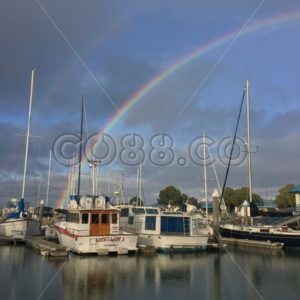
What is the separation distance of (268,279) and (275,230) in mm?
16937

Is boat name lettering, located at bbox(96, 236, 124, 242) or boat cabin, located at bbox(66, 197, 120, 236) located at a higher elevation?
boat cabin, located at bbox(66, 197, 120, 236)

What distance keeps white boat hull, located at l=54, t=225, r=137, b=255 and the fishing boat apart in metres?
3.15

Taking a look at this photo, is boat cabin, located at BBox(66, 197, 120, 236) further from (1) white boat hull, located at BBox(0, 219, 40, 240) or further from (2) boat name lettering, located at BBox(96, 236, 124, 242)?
(1) white boat hull, located at BBox(0, 219, 40, 240)

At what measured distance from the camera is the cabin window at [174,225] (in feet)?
119

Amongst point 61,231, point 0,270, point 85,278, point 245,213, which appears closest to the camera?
point 85,278

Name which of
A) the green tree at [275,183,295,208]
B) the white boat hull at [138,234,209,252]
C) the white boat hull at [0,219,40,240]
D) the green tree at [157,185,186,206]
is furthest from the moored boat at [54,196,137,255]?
the green tree at [157,185,186,206]

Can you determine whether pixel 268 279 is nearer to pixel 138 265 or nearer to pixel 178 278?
pixel 178 278

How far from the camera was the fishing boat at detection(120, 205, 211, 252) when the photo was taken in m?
34.9

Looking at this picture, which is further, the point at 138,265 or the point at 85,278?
the point at 138,265

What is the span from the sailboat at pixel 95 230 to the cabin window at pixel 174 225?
15.6 feet

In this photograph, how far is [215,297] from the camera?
18.8 meters

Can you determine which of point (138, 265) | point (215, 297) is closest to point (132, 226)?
point (138, 265)

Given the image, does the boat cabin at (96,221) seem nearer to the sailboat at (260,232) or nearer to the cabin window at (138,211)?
the cabin window at (138,211)

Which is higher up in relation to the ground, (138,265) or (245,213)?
(245,213)
